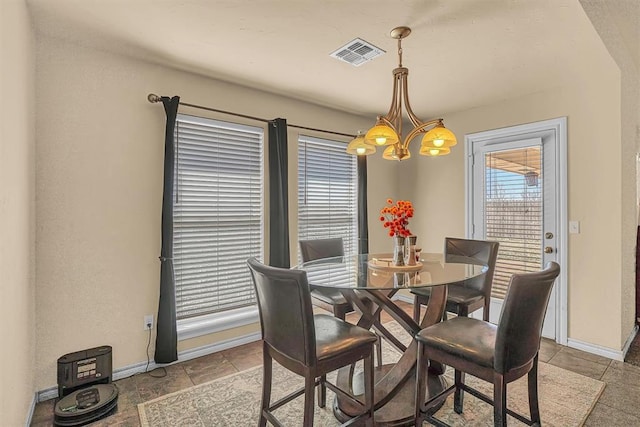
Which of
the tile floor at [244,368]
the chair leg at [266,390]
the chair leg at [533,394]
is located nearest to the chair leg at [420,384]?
the chair leg at [533,394]

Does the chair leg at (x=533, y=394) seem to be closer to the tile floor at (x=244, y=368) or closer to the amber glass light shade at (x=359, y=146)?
the tile floor at (x=244, y=368)

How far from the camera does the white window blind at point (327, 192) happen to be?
12.0 feet

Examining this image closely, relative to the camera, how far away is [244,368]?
270cm

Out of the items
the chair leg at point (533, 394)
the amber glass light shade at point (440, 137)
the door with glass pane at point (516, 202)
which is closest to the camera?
the chair leg at point (533, 394)

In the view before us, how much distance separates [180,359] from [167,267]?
0.83m

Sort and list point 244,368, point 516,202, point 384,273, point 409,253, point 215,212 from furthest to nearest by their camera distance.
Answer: point 516,202 < point 215,212 < point 244,368 < point 409,253 < point 384,273

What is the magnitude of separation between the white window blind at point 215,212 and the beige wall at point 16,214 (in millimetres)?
966

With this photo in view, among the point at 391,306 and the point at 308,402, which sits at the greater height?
→ the point at 391,306

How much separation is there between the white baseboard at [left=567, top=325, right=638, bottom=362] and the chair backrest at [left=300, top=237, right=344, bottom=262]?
2310 mm

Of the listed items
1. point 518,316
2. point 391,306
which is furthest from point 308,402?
point 518,316

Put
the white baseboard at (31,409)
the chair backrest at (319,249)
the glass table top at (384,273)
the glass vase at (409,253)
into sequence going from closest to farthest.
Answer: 1. the glass table top at (384,273)
2. the white baseboard at (31,409)
3. the glass vase at (409,253)
4. the chair backrest at (319,249)

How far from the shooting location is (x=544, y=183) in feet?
10.8

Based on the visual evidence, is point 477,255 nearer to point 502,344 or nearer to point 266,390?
point 502,344

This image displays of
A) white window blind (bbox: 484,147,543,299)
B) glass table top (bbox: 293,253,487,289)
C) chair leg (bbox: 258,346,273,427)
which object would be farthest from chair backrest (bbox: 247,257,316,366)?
white window blind (bbox: 484,147,543,299)
